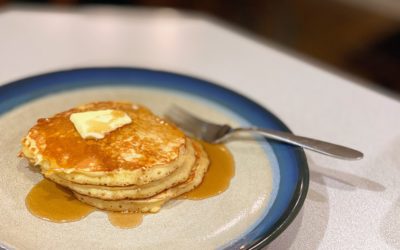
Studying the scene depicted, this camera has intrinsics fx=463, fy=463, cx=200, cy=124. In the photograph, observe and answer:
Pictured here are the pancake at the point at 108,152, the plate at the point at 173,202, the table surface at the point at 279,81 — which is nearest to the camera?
the plate at the point at 173,202

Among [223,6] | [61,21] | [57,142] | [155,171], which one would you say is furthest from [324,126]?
[223,6]

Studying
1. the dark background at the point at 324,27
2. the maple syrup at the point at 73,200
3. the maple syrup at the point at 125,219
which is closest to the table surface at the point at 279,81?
the maple syrup at the point at 73,200

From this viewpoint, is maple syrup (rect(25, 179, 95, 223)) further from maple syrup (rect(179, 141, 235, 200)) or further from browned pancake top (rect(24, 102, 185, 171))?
maple syrup (rect(179, 141, 235, 200))

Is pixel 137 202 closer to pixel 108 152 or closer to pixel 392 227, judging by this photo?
pixel 108 152

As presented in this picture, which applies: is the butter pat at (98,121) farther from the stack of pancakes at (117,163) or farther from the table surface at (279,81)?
the table surface at (279,81)

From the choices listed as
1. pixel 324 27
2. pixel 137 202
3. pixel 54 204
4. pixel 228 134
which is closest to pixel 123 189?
pixel 137 202

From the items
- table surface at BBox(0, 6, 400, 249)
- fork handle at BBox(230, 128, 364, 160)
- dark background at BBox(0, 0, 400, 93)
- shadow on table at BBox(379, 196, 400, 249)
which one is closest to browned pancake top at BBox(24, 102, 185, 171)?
fork handle at BBox(230, 128, 364, 160)

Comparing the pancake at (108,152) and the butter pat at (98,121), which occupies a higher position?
the butter pat at (98,121)
